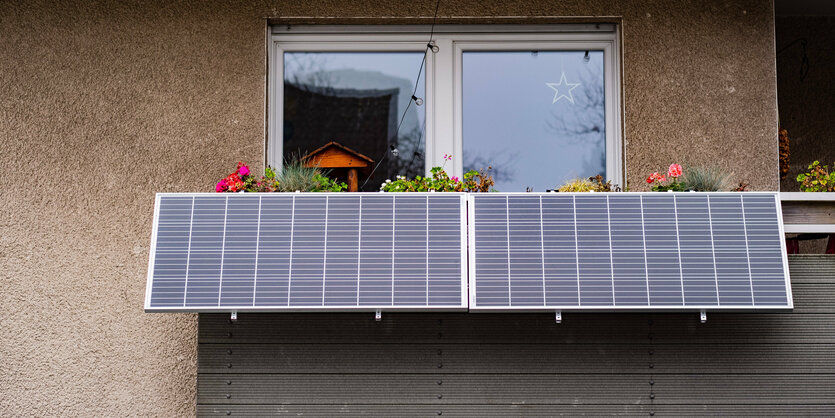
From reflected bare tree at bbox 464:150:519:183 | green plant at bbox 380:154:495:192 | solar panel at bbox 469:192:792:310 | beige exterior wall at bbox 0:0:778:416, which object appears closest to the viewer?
solar panel at bbox 469:192:792:310

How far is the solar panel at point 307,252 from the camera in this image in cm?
429

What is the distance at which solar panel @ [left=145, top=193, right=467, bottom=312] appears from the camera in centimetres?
429

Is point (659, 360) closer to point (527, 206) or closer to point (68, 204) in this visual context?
point (527, 206)

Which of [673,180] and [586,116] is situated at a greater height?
[586,116]

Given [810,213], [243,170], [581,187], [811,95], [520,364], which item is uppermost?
[811,95]

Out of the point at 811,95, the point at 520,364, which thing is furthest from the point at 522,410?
the point at 811,95

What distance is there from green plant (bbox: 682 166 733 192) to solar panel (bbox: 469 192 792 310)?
0.14m

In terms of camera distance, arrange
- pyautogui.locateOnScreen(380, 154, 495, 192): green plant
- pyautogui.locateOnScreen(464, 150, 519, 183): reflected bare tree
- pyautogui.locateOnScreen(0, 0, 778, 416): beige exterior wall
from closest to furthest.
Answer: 1. pyautogui.locateOnScreen(380, 154, 495, 192): green plant
2. pyautogui.locateOnScreen(0, 0, 778, 416): beige exterior wall
3. pyautogui.locateOnScreen(464, 150, 519, 183): reflected bare tree

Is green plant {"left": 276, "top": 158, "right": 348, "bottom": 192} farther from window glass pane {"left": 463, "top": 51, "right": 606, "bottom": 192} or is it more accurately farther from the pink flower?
the pink flower

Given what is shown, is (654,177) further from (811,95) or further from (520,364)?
(811,95)

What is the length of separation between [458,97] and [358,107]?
73 centimetres

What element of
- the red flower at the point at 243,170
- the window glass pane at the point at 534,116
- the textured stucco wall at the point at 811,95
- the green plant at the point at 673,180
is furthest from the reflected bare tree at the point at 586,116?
the textured stucco wall at the point at 811,95

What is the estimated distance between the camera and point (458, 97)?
17.9 feet

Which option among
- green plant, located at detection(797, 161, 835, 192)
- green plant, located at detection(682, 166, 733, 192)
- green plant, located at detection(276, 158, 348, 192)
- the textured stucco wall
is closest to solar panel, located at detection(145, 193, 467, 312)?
green plant, located at detection(276, 158, 348, 192)
